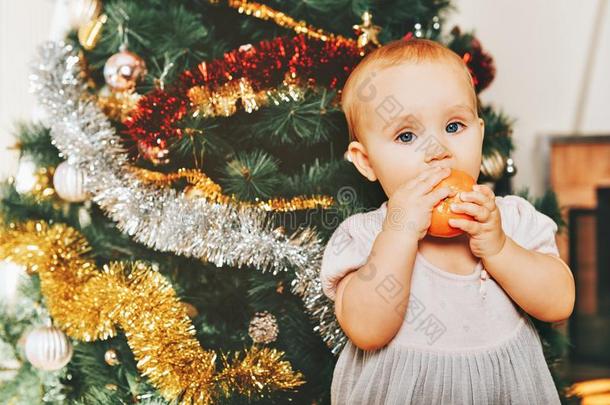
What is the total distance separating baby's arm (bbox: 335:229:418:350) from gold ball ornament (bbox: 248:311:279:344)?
0.20 m

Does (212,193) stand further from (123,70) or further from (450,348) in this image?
(450,348)

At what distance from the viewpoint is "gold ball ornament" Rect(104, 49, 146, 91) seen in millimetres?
935

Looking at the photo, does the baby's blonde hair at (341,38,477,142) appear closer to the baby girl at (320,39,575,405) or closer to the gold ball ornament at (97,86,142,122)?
the baby girl at (320,39,575,405)

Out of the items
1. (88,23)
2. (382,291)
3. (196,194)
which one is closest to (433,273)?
(382,291)

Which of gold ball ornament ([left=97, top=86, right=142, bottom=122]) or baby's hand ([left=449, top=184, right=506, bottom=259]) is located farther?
gold ball ornament ([left=97, top=86, right=142, bottom=122])

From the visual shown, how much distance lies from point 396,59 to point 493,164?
31 cm

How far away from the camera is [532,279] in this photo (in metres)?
0.71

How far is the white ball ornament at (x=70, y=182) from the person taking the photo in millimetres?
937

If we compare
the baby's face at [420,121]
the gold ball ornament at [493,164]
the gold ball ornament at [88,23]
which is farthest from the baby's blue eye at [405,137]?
the gold ball ornament at [88,23]

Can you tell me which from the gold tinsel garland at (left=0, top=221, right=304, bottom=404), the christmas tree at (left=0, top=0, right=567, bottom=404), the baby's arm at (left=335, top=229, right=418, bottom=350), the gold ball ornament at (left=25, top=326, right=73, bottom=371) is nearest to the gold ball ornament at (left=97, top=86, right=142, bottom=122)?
the christmas tree at (left=0, top=0, right=567, bottom=404)

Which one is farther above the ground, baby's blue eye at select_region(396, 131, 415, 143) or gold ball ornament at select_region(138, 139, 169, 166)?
baby's blue eye at select_region(396, 131, 415, 143)

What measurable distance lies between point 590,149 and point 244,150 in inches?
35.5

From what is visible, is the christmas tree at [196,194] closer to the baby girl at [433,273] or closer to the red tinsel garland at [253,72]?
the red tinsel garland at [253,72]

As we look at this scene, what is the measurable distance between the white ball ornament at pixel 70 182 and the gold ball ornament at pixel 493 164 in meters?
0.58
